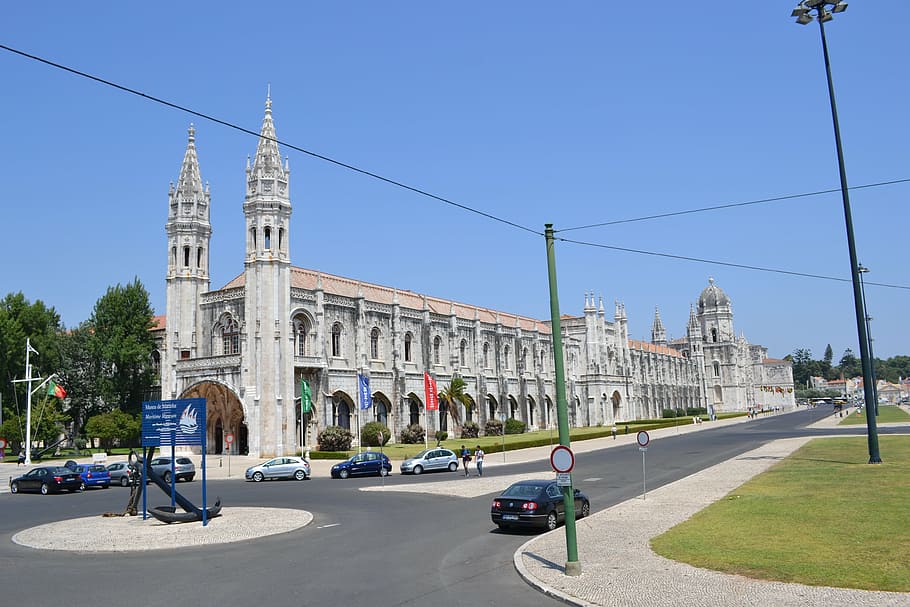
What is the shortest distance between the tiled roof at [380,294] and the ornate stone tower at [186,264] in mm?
3047

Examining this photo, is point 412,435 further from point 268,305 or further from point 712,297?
point 712,297

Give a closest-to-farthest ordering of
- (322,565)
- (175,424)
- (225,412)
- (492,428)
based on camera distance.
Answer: (322,565)
(175,424)
(225,412)
(492,428)

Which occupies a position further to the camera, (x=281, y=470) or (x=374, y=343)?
(x=374, y=343)

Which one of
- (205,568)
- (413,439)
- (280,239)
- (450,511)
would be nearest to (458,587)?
(205,568)

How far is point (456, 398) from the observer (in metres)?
65.0

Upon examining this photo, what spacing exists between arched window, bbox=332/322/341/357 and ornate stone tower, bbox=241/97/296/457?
580 cm

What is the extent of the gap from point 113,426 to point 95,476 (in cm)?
2330

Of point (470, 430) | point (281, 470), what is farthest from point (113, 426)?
point (470, 430)

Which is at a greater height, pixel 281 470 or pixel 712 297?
pixel 712 297

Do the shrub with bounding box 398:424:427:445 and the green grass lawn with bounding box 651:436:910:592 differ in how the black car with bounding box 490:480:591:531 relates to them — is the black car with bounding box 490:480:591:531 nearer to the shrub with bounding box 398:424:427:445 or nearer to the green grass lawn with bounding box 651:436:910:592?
the green grass lawn with bounding box 651:436:910:592

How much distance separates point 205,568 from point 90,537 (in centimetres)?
604

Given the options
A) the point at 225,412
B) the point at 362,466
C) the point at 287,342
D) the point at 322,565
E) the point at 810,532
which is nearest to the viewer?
the point at 322,565

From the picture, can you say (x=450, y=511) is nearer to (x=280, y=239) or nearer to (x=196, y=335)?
(x=280, y=239)

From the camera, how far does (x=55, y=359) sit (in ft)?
201
